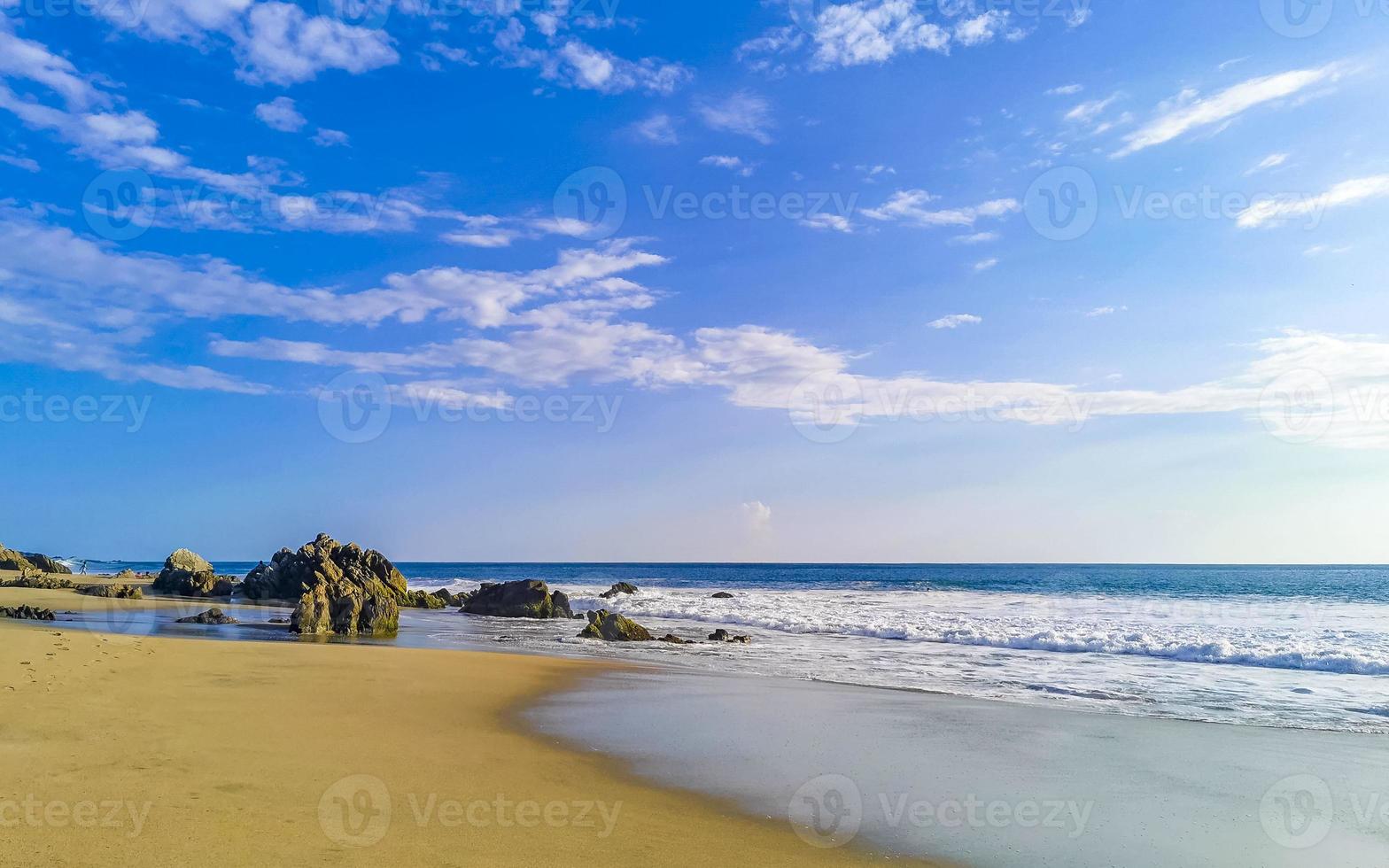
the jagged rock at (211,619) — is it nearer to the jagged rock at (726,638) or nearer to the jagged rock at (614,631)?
the jagged rock at (614,631)

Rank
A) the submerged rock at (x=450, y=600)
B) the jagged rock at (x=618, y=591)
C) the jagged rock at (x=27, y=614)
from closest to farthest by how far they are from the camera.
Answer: the jagged rock at (x=27, y=614) → the submerged rock at (x=450, y=600) → the jagged rock at (x=618, y=591)

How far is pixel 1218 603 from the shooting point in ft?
138

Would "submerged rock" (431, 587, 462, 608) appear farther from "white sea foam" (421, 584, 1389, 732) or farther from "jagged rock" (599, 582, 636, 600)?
"white sea foam" (421, 584, 1389, 732)

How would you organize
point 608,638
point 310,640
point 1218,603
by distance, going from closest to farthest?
point 310,640 < point 608,638 < point 1218,603

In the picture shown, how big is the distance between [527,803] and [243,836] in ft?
7.89

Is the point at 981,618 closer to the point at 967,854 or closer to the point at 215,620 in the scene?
the point at 967,854

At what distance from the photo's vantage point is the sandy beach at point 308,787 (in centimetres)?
557

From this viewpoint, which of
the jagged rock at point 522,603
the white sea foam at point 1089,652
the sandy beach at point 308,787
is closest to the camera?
the sandy beach at point 308,787

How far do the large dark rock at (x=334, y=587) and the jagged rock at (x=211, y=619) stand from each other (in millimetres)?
2276

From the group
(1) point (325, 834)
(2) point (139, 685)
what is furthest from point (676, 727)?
(2) point (139, 685)

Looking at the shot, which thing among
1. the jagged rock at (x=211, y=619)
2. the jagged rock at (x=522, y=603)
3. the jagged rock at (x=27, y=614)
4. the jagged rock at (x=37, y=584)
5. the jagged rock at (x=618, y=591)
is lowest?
the jagged rock at (x=618, y=591)

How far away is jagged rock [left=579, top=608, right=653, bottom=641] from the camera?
25.5m

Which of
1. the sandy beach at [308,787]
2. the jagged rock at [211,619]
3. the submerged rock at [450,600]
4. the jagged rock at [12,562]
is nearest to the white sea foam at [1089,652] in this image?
the jagged rock at [211,619]

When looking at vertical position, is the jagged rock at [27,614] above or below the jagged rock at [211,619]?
above
